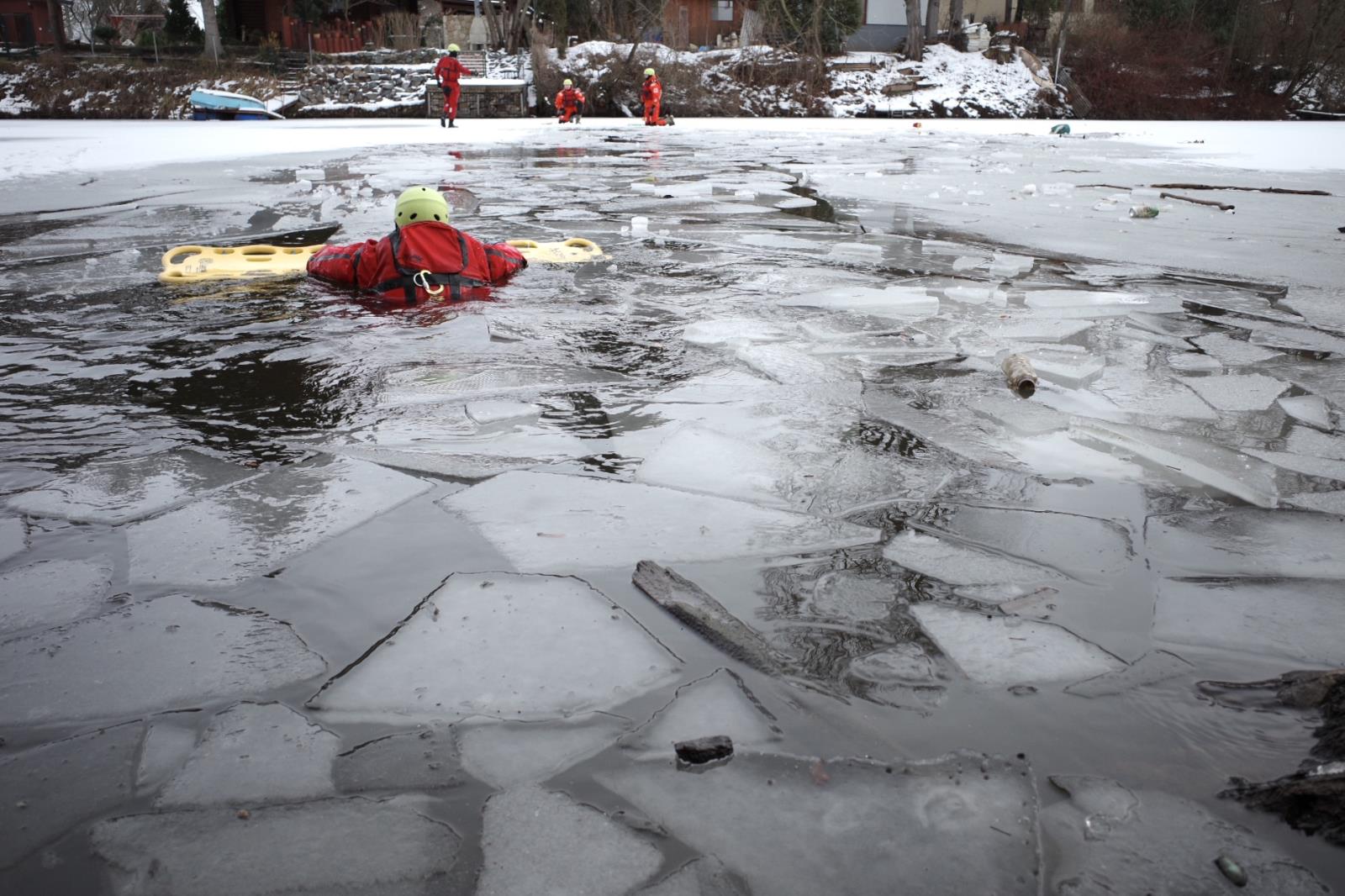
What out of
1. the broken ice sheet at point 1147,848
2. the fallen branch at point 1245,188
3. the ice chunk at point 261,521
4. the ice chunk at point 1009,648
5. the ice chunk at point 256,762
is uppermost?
the fallen branch at point 1245,188

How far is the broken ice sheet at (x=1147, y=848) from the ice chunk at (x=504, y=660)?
0.70 meters

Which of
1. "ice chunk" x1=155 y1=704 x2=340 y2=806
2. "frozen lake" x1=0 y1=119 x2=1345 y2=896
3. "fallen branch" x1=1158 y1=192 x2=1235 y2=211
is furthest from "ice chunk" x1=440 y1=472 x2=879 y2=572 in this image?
"fallen branch" x1=1158 y1=192 x2=1235 y2=211

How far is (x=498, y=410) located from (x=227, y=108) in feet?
91.8

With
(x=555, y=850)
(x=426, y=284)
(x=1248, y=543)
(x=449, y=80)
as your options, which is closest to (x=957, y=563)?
(x=1248, y=543)

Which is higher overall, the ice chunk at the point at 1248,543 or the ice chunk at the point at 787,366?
the ice chunk at the point at 787,366

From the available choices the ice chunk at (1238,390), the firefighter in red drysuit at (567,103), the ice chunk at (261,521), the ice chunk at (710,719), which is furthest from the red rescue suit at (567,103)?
the ice chunk at (710,719)

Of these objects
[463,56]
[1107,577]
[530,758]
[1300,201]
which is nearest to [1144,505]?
[1107,577]

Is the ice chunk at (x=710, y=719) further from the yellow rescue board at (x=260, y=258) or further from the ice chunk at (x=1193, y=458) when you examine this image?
the yellow rescue board at (x=260, y=258)

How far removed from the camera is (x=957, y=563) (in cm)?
209

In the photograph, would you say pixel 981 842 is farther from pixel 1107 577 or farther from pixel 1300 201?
pixel 1300 201

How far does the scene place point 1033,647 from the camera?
5.86 feet

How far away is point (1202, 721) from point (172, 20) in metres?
41.2

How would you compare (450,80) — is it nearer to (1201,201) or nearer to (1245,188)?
(1245,188)

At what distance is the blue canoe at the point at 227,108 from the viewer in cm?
2666
